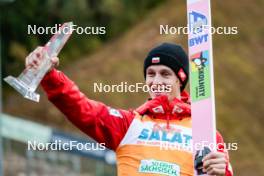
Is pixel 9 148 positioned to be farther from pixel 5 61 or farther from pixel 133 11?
pixel 133 11

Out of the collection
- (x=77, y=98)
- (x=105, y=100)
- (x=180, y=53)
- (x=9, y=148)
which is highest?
(x=105, y=100)

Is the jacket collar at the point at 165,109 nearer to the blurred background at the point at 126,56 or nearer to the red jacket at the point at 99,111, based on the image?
the red jacket at the point at 99,111

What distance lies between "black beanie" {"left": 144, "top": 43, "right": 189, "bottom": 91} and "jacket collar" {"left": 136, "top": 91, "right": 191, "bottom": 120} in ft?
0.66

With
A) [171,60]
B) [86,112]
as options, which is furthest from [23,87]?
[171,60]

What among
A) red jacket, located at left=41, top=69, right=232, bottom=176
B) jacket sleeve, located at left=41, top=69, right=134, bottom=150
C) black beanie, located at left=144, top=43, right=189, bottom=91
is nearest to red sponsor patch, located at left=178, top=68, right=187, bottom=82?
black beanie, located at left=144, top=43, right=189, bottom=91

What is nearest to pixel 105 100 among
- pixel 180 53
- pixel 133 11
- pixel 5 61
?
pixel 5 61

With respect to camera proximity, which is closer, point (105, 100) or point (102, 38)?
point (105, 100)

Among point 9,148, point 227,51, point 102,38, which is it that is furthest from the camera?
point 102,38

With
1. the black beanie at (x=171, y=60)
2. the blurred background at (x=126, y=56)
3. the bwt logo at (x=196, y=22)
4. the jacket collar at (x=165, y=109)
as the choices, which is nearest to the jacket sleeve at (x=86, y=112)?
the jacket collar at (x=165, y=109)

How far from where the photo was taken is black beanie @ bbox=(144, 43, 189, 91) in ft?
20.2

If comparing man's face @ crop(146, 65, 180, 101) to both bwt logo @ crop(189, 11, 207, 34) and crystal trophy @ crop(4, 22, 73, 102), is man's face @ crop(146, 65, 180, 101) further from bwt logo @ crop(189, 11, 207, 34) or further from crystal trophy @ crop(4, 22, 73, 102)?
crystal trophy @ crop(4, 22, 73, 102)

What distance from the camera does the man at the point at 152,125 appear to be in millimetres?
5746

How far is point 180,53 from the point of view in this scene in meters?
6.39

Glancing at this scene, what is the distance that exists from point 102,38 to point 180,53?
20.5 m
